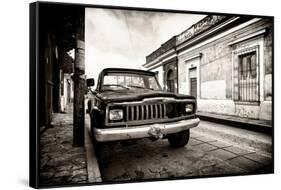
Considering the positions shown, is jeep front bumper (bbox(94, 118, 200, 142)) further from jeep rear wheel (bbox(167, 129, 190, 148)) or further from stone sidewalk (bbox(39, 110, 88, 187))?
stone sidewalk (bbox(39, 110, 88, 187))

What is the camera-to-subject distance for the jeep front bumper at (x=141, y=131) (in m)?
2.59

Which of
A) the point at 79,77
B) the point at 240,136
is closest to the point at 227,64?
the point at 240,136

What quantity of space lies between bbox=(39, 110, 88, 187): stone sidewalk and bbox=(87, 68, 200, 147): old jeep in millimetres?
254

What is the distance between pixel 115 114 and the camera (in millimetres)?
2621

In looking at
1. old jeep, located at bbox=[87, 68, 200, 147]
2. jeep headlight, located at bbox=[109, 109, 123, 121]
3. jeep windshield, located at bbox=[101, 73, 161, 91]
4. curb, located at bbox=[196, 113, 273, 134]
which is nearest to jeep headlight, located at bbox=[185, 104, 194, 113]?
old jeep, located at bbox=[87, 68, 200, 147]

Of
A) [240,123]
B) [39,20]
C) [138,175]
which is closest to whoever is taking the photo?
[39,20]

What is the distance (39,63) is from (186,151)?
172 centimetres

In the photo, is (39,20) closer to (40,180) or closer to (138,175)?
(40,180)

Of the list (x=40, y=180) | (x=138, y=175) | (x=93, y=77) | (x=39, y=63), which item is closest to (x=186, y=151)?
(x=138, y=175)

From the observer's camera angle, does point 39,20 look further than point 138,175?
No

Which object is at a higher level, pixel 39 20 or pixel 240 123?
pixel 39 20

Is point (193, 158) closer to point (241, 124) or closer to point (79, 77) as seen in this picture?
point (241, 124)

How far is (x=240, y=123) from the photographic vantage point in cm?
313
